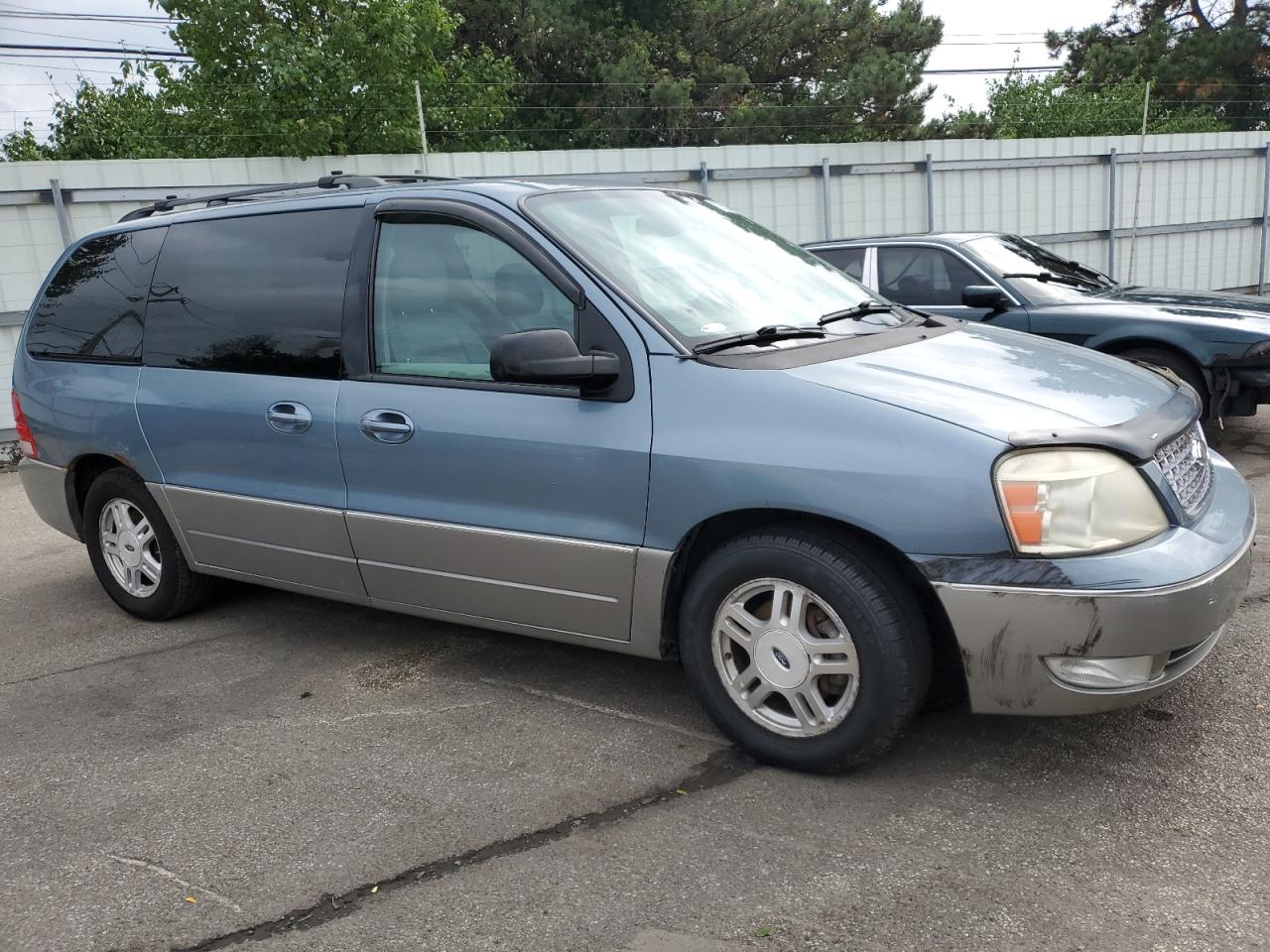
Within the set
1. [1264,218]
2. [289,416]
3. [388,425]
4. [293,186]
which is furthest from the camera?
[1264,218]

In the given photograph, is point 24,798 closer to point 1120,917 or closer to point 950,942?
point 950,942

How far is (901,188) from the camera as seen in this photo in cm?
1452

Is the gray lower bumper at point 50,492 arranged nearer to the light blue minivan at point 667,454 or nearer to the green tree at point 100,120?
the light blue minivan at point 667,454

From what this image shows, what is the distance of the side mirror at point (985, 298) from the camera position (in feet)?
24.1

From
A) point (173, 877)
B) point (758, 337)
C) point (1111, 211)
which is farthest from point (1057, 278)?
point (1111, 211)

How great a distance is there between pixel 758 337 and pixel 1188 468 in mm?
1346

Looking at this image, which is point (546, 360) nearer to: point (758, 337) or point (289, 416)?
point (758, 337)

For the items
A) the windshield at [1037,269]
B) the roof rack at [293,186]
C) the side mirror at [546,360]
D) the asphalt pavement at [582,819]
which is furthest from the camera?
the windshield at [1037,269]

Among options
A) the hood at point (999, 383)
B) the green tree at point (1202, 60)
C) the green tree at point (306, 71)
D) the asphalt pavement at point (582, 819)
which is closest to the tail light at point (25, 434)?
the asphalt pavement at point (582, 819)

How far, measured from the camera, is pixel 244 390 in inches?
172

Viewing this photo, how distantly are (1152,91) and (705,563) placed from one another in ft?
124

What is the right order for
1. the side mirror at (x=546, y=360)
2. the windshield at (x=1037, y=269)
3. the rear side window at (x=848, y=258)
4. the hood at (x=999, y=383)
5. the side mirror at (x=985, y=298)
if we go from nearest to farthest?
the hood at (x=999, y=383) → the side mirror at (x=546, y=360) → the side mirror at (x=985, y=298) → the windshield at (x=1037, y=269) → the rear side window at (x=848, y=258)

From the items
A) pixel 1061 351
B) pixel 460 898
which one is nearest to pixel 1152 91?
pixel 1061 351

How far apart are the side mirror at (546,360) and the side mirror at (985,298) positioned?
460cm
